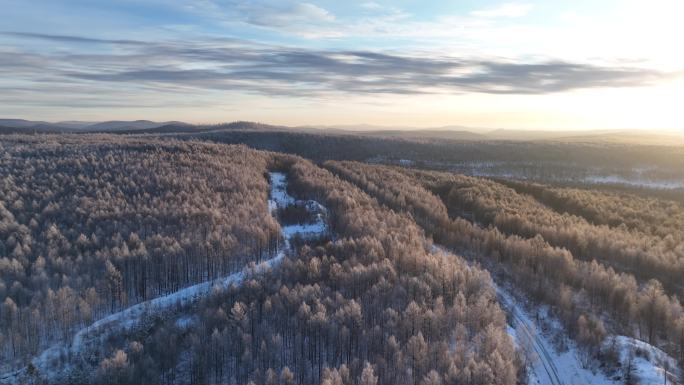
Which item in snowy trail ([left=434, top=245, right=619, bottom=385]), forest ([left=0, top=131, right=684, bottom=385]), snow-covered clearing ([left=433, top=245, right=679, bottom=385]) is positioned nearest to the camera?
forest ([left=0, top=131, right=684, bottom=385])

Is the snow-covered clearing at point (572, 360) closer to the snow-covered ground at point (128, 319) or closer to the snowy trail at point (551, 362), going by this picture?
the snowy trail at point (551, 362)

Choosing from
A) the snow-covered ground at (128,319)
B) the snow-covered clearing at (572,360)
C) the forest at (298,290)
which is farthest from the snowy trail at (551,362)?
the snow-covered ground at (128,319)

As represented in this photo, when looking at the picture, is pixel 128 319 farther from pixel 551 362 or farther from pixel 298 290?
pixel 551 362

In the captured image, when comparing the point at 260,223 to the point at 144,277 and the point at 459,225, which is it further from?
the point at 459,225

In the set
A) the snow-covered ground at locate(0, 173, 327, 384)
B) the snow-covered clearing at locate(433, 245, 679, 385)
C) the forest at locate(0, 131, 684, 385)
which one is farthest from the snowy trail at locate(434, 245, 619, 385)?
the snow-covered ground at locate(0, 173, 327, 384)

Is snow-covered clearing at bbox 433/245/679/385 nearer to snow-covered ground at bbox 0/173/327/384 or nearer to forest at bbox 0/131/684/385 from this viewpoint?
forest at bbox 0/131/684/385

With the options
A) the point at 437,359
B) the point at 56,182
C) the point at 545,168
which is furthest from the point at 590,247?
the point at 545,168
